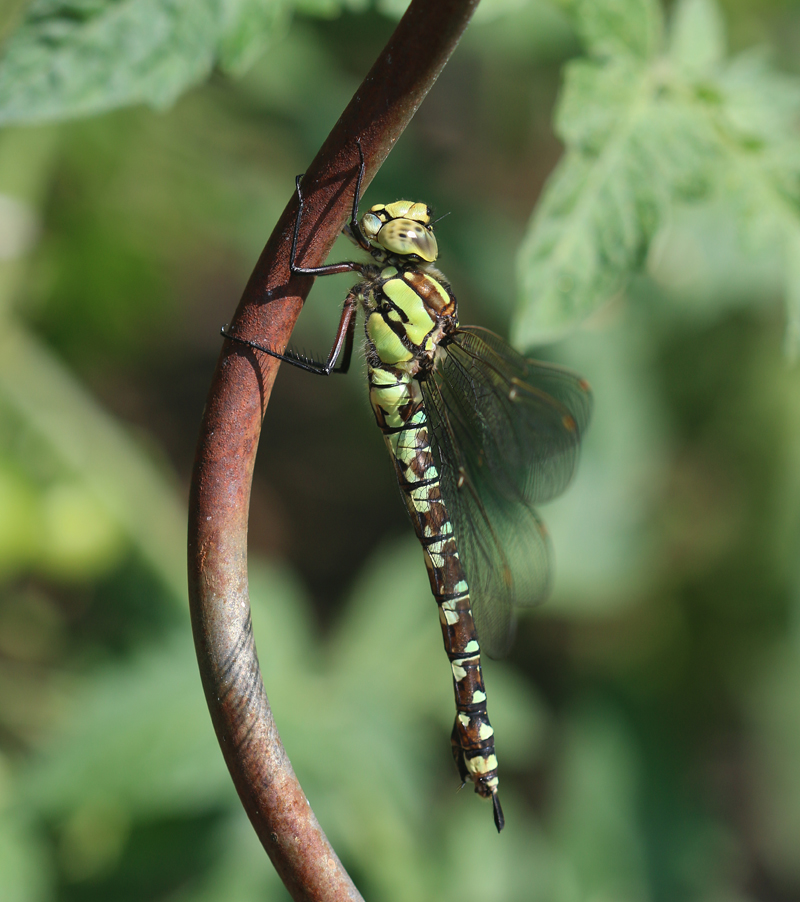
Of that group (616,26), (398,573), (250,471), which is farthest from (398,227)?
(398,573)

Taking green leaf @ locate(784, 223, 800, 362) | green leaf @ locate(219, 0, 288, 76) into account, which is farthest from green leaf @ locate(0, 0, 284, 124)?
green leaf @ locate(784, 223, 800, 362)

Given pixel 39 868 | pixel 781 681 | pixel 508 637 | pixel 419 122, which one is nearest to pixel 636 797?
pixel 781 681

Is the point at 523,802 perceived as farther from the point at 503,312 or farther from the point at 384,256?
→ the point at 384,256

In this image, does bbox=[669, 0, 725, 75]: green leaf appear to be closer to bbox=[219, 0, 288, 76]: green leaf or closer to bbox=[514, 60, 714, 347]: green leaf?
bbox=[514, 60, 714, 347]: green leaf

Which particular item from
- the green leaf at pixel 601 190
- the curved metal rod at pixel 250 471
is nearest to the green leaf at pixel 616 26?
the green leaf at pixel 601 190

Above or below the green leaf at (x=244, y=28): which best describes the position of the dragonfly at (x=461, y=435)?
below

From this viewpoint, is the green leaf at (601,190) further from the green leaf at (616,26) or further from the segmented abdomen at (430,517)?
the segmented abdomen at (430,517)
